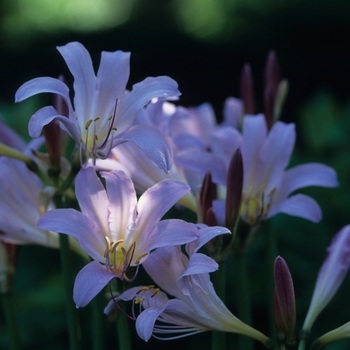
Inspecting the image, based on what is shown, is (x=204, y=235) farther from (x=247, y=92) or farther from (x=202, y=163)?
(x=247, y=92)

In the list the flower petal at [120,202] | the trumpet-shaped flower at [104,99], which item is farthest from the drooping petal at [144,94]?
the flower petal at [120,202]

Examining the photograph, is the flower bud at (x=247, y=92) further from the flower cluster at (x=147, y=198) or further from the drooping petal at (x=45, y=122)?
the drooping petal at (x=45, y=122)

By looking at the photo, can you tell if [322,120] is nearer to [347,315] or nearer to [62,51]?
[347,315]

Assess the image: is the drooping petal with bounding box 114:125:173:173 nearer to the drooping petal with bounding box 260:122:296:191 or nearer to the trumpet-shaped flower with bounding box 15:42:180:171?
the trumpet-shaped flower with bounding box 15:42:180:171

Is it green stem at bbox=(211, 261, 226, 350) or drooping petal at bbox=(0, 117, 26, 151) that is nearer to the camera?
green stem at bbox=(211, 261, 226, 350)

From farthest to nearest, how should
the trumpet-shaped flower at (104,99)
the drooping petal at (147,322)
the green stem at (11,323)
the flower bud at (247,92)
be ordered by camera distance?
the flower bud at (247,92) < the green stem at (11,323) < the trumpet-shaped flower at (104,99) < the drooping petal at (147,322)

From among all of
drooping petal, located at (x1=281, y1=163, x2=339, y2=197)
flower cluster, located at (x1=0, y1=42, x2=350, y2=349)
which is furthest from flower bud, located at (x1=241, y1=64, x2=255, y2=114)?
drooping petal, located at (x1=281, y1=163, x2=339, y2=197)
